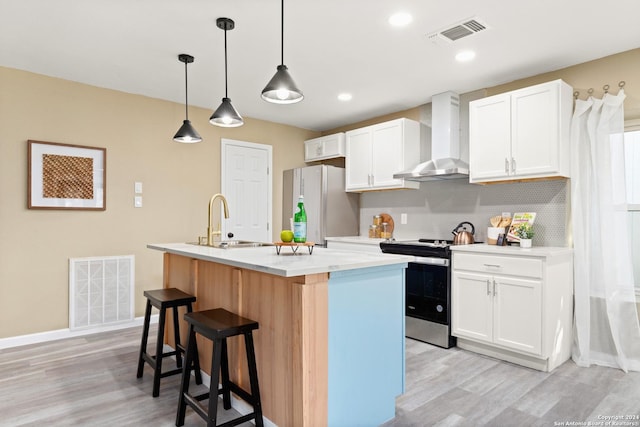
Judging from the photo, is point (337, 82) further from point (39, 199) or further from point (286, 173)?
point (39, 199)

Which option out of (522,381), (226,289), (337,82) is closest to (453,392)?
(522,381)

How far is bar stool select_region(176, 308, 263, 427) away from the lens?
6.00 ft

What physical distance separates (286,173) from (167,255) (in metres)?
2.45

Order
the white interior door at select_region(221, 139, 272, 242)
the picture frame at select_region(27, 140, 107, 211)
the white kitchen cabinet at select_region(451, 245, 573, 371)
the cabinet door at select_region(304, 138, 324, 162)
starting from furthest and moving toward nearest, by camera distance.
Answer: the cabinet door at select_region(304, 138, 324, 162) → the white interior door at select_region(221, 139, 272, 242) → the picture frame at select_region(27, 140, 107, 211) → the white kitchen cabinet at select_region(451, 245, 573, 371)

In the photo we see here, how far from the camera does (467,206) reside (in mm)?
4035

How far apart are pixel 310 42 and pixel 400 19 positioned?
70 centimetres

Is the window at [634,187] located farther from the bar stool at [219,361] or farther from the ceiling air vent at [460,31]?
the bar stool at [219,361]

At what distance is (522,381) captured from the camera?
2.72 meters

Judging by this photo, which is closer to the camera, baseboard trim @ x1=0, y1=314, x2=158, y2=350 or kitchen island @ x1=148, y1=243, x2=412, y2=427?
kitchen island @ x1=148, y1=243, x2=412, y2=427

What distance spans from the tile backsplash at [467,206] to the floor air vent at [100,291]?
292cm

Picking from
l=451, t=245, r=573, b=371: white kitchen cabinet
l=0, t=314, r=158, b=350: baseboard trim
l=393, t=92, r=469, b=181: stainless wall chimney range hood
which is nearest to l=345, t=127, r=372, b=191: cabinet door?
l=393, t=92, r=469, b=181: stainless wall chimney range hood

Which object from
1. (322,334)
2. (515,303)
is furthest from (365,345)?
(515,303)

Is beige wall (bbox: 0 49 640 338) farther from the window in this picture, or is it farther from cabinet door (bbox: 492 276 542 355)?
cabinet door (bbox: 492 276 542 355)

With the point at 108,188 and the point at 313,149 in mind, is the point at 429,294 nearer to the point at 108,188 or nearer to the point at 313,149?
the point at 313,149
